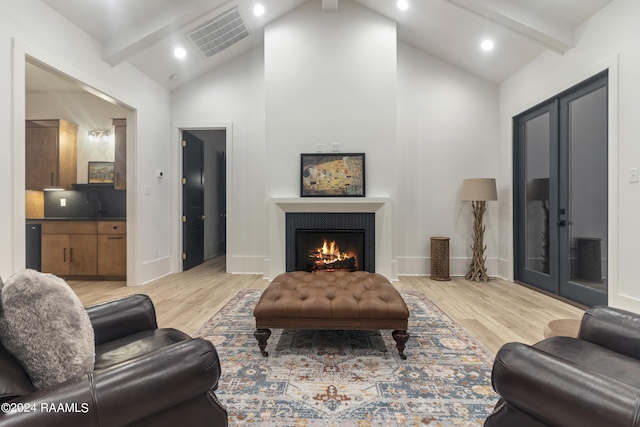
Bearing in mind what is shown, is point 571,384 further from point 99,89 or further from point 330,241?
point 99,89

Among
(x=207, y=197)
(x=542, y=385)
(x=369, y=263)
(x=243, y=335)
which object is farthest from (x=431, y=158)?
(x=207, y=197)

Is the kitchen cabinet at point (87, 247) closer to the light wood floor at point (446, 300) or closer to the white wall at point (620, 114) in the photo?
the light wood floor at point (446, 300)

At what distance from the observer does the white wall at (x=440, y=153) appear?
472cm

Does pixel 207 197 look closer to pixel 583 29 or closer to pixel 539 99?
pixel 539 99

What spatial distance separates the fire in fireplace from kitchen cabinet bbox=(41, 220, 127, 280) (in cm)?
257

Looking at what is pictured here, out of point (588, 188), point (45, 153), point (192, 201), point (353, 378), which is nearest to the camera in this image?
point (353, 378)

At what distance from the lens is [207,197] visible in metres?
6.58

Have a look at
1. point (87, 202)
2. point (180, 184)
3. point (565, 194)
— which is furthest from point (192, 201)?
point (565, 194)

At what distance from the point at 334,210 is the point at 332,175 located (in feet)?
1.71

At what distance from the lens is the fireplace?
170 inches

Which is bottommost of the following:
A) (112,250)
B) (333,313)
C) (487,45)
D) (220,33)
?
(333,313)

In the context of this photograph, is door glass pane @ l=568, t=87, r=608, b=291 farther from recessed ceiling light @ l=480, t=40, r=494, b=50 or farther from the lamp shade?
recessed ceiling light @ l=480, t=40, r=494, b=50

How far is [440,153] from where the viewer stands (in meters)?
4.76

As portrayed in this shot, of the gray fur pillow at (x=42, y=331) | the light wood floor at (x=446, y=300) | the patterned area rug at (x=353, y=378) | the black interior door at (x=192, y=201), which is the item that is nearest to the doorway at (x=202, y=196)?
the black interior door at (x=192, y=201)
